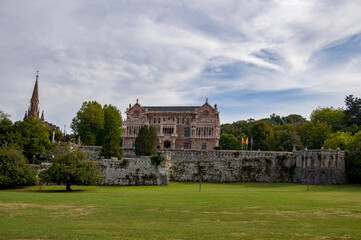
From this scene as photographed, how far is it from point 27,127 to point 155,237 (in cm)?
4677

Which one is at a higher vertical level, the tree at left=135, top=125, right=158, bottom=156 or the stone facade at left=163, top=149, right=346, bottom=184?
the tree at left=135, top=125, right=158, bottom=156

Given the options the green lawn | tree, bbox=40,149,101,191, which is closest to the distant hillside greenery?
tree, bbox=40,149,101,191

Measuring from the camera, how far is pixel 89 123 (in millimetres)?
82250

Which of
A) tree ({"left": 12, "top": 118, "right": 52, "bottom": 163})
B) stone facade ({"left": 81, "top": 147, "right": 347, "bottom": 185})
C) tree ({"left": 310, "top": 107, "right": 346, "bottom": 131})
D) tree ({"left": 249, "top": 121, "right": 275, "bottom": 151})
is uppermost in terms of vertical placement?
tree ({"left": 310, "top": 107, "right": 346, "bottom": 131})

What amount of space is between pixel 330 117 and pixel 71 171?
61544mm

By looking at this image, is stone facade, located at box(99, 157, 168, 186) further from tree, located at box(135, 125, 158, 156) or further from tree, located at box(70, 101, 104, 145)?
tree, located at box(70, 101, 104, 145)

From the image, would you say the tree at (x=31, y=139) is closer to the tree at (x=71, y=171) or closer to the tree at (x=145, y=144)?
the tree at (x=71, y=171)

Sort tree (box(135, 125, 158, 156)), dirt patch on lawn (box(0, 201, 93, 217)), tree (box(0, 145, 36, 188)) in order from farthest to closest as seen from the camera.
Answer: tree (box(135, 125, 158, 156)), tree (box(0, 145, 36, 188)), dirt patch on lawn (box(0, 201, 93, 217))

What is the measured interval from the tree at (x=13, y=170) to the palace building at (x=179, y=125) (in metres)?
35.2

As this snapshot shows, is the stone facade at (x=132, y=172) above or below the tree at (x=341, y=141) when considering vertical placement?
below

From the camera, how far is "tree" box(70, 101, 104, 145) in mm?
80938

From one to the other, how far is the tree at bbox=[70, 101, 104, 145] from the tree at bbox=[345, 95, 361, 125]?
178 feet

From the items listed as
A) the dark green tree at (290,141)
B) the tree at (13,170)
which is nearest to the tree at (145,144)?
the tree at (13,170)

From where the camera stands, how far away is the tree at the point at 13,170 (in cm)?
4166
